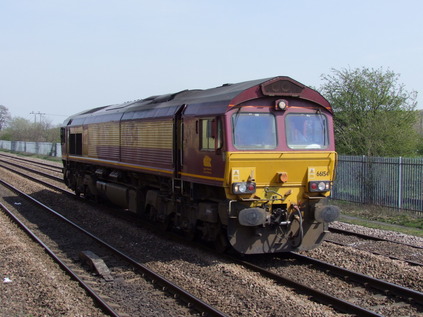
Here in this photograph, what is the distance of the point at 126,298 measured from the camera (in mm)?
7547

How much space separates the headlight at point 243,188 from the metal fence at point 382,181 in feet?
29.2

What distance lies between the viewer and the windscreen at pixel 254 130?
8.93m

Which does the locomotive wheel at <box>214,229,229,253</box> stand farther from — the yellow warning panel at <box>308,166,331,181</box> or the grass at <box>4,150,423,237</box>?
the grass at <box>4,150,423,237</box>

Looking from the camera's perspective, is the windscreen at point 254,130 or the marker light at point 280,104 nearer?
the windscreen at point 254,130

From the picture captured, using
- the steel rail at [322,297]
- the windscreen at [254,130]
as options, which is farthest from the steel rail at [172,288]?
the windscreen at [254,130]

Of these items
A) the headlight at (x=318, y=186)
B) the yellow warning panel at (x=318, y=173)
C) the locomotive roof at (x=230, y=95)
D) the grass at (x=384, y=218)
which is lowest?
the grass at (x=384, y=218)

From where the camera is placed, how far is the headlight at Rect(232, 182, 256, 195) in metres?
8.72

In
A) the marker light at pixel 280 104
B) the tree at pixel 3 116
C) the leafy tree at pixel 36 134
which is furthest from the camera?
the tree at pixel 3 116

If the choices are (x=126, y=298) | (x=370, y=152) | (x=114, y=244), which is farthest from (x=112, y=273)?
(x=370, y=152)

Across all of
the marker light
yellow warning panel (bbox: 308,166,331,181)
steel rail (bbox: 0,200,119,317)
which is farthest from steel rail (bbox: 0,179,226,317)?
the marker light

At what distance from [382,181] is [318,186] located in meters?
8.72

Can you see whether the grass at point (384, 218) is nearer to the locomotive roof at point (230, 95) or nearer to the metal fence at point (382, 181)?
the metal fence at point (382, 181)

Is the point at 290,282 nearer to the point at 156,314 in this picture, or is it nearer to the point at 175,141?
the point at 156,314

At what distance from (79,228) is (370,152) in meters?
12.5
